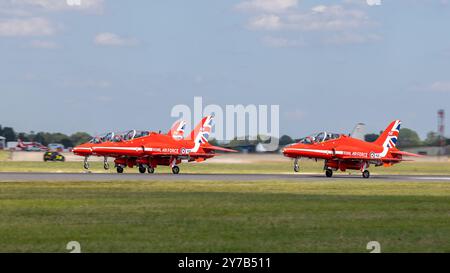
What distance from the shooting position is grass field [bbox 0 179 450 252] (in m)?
19.7

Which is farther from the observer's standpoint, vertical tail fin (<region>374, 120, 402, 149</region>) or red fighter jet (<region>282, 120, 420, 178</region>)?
vertical tail fin (<region>374, 120, 402, 149</region>)

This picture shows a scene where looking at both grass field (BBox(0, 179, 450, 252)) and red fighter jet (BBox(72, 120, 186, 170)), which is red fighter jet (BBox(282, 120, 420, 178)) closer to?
red fighter jet (BBox(72, 120, 186, 170))

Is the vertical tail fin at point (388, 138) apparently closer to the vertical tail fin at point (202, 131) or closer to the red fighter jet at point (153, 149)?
the red fighter jet at point (153, 149)

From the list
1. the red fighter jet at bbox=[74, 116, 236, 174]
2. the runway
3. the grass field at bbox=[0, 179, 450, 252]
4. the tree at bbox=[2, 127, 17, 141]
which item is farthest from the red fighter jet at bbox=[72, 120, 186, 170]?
the tree at bbox=[2, 127, 17, 141]

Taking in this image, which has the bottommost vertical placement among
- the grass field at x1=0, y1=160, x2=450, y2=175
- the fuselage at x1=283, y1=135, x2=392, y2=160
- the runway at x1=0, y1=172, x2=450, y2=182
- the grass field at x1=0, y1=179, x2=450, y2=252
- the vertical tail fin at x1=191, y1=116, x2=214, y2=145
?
the grass field at x1=0, y1=160, x2=450, y2=175

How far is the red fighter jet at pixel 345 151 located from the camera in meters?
58.4

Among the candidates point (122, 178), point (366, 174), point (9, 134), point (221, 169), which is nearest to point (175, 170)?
point (221, 169)

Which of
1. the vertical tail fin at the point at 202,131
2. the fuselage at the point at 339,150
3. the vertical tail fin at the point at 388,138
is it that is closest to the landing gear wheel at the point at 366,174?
the fuselage at the point at 339,150

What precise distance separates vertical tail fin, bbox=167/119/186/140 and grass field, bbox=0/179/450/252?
26306 mm

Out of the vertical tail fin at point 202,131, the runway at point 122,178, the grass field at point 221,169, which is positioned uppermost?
the vertical tail fin at point 202,131

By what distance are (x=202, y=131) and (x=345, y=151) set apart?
478 inches
